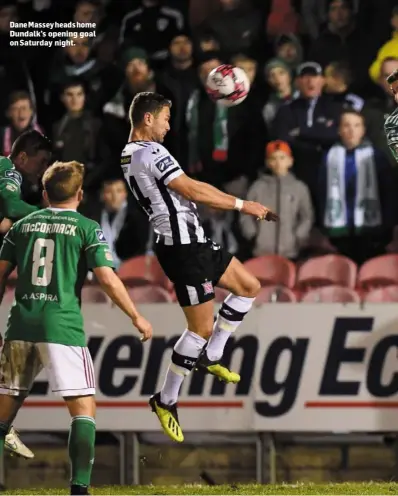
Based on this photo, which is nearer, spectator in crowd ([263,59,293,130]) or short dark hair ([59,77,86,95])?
spectator in crowd ([263,59,293,130])

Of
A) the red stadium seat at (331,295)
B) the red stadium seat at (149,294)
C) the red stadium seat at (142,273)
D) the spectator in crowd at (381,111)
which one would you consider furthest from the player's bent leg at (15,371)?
the spectator in crowd at (381,111)

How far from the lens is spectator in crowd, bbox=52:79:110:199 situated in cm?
1338

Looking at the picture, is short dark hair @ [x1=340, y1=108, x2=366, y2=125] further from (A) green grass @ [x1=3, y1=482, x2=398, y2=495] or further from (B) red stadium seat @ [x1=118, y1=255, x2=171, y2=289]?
(A) green grass @ [x1=3, y1=482, x2=398, y2=495]

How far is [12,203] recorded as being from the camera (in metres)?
9.08

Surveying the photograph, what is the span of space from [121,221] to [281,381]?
9.63 feet

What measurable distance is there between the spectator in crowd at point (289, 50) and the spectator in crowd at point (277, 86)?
4.9 inches

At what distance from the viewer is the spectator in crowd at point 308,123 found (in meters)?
12.9

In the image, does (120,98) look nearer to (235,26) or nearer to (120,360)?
(235,26)

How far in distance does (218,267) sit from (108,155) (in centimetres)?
448

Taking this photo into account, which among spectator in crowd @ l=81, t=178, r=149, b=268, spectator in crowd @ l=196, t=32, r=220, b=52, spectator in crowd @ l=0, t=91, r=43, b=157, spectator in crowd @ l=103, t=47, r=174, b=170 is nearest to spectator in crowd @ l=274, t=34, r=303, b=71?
spectator in crowd @ l=196, t=32, r=220, b=52

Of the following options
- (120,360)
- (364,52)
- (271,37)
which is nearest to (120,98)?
(271,37)

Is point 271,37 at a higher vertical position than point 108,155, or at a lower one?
higher

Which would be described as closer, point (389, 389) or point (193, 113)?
point (389, 389)

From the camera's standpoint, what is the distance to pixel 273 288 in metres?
11.4
